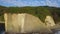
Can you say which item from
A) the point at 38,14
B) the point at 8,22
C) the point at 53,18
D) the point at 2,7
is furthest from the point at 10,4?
the point at 53,18

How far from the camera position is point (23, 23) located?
179 cm

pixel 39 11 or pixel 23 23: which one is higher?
pixel 39 11

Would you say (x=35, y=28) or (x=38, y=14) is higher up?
(x=38, y=14)

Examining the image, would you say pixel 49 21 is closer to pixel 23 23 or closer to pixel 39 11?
pixel 39 11

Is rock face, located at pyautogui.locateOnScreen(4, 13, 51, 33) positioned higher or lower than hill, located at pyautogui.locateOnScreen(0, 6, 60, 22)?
lower

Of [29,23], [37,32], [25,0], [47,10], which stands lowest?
[37,32]

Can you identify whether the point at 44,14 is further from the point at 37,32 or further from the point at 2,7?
the point at 2,7

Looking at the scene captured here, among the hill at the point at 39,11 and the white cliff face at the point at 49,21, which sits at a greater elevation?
the hill at the point at 39,11

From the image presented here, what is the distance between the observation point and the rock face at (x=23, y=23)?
5.84ft

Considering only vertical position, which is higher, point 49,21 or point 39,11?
point 39,11

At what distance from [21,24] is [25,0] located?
0.31 metres

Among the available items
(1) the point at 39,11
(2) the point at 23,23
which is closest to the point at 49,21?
(1) the point at 39,11

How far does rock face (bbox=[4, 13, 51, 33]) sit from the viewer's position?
1779 millimetres

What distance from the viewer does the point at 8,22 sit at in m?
1.79
